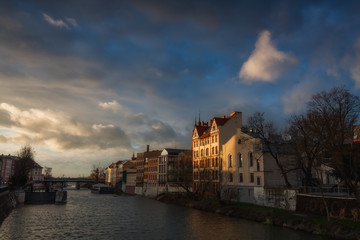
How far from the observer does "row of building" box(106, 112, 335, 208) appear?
51688mm

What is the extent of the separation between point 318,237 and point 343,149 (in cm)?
1133

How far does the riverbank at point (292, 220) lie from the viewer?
99.8ft

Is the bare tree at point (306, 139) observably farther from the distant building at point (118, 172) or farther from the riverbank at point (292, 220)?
the distant building at point (118, 172)

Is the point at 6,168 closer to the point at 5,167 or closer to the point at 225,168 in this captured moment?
the point at 5,167

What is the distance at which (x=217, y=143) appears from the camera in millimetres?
71500

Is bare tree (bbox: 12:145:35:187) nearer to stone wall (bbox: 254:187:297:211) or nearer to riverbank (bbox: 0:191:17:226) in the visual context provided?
riverbank (bbox: 0:191:17:226)

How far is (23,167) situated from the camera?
289ft

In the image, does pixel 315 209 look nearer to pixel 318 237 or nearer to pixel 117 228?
pixel 318 237

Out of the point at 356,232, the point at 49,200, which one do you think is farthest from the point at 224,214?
the point at 49,200

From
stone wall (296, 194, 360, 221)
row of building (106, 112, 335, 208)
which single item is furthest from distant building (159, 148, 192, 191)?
stone wall (296, 194, 360, 221)

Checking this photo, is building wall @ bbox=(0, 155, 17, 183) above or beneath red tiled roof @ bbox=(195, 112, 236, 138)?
beneath

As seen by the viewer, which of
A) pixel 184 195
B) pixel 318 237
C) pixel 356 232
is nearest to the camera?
pixel 356 232

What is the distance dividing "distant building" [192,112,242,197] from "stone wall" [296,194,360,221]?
2699 cm

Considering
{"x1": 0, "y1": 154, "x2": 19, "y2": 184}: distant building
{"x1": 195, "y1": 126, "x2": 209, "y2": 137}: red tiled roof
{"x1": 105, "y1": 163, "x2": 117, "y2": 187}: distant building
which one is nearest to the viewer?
{"x1": 195, "y1": 126, "x2": 209, "y2": 137}: red tiled roof
